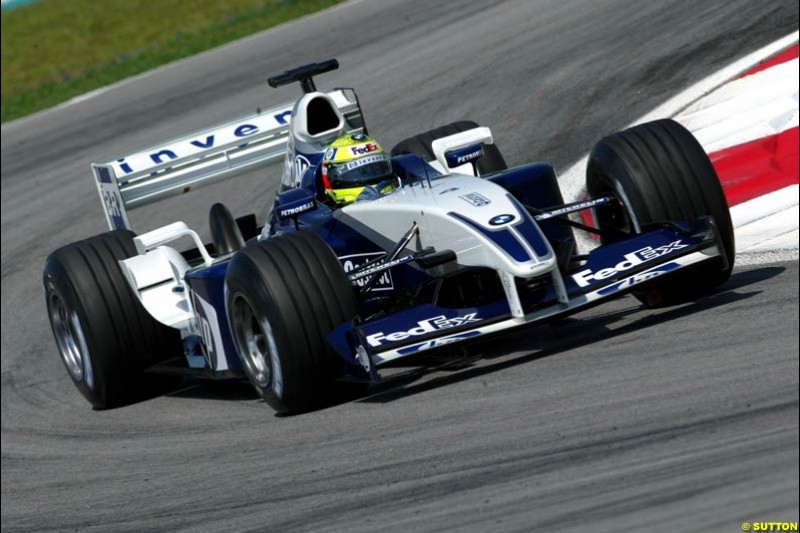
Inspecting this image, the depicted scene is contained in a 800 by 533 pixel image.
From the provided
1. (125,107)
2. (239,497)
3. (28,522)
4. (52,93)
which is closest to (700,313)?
(239,497)

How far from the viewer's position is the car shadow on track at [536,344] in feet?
22.8

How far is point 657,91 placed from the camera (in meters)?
12.0

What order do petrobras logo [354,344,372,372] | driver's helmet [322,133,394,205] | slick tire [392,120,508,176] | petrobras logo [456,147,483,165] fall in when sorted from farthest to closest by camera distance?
1. slick tire [392,120,508,176]
2. driver's helmet [322,133,394,205]
3. petrobras logo [456,147,483,165]
4. petrobras logo [354,344,372,372]

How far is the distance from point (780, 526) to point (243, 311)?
12.5 ft

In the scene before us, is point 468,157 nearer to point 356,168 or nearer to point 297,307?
point 356,168

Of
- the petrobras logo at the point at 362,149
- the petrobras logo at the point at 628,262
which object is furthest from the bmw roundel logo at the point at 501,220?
the petrobras logo at the point at 362,149

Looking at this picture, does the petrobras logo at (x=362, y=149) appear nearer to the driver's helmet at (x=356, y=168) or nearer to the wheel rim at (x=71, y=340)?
the driver's helmet at (x=356, y=168)

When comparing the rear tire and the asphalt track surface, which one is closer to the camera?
the asphalt track surface

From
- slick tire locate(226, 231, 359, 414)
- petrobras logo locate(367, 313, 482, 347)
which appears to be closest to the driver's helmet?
slick tire locate(226, 231, 359, 414)

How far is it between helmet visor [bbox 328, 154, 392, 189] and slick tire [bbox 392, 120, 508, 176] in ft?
4.36

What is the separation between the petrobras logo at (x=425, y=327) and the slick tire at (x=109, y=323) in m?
2.64

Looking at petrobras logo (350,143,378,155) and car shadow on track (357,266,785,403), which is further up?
petrobras logo (350,143,378,155)

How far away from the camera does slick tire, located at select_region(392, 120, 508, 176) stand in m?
9.40

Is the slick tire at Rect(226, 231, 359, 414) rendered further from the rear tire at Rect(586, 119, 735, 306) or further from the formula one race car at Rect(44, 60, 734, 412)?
the rear tire at Rect(586, 119, 735, 306)
